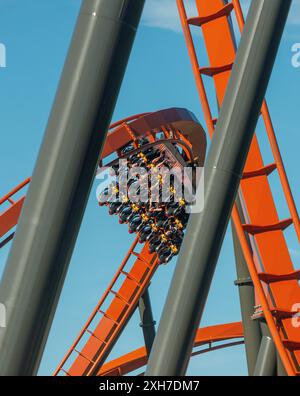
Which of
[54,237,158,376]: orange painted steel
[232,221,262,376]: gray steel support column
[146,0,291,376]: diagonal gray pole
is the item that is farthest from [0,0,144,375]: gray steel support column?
[54,237,158,376]: orange painted steel

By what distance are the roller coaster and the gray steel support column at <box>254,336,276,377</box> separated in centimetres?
7

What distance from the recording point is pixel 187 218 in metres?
14.2

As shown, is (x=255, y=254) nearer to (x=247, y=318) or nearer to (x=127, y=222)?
(x=247, y=318)

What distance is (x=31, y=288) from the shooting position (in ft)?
9.04

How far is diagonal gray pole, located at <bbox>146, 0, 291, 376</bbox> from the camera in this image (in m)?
4.13

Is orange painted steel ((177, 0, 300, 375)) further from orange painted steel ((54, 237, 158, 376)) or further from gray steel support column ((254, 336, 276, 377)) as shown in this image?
orange painted steel ((54, 237, 158, 376))

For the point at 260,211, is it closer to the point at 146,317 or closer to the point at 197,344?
the point at 146,317

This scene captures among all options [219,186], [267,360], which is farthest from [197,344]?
[219,186]

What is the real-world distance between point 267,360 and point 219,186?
425cm

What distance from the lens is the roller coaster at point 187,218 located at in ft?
25.6

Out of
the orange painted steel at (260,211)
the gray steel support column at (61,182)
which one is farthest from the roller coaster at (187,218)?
the gray steel support column at (61,182)

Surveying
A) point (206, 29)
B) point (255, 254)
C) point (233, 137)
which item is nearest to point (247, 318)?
point (255, 254)

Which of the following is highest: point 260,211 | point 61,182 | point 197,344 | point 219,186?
point 61,182
